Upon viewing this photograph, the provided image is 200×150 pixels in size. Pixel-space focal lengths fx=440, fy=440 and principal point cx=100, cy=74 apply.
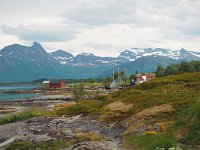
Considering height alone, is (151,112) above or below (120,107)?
above

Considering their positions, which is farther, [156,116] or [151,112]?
[151,112]

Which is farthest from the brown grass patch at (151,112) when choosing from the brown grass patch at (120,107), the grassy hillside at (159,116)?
the brown grass patch at (120,107)

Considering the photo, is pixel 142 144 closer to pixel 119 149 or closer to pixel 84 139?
pixel 119 149

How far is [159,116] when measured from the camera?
5891cm

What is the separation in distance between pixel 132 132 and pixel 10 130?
22.1 metres

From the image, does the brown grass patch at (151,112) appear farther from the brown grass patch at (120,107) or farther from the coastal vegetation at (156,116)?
the brown grass patch at (120,107)

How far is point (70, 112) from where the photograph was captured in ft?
287

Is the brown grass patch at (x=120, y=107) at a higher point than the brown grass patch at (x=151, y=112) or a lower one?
lower

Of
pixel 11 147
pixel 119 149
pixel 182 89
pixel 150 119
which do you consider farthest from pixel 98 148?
pixel 182 89

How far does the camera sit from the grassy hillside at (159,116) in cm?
4050

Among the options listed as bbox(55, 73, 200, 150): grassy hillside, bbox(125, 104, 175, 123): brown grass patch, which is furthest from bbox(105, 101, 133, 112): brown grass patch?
bbox(125, 104, 175, 123): brown grass patch

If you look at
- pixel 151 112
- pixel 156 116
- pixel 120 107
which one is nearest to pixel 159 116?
pixel 156 116

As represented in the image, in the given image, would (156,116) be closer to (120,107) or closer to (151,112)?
(151,112)

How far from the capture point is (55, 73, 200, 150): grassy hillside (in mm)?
40500
